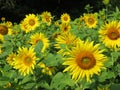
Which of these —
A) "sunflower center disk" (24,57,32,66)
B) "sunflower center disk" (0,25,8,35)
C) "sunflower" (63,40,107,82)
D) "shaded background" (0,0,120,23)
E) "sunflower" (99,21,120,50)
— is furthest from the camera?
"shaded background" (0,0,120,23)

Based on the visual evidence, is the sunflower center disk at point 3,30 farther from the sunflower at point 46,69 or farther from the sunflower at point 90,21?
the sunflower at point 46,69

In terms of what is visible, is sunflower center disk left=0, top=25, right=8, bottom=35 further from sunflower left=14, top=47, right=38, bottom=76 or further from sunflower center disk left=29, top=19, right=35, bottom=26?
sunflower left=14, top=47, right=38, bottom=76

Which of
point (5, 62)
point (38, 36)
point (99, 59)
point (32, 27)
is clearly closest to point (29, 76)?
point (99, 59)

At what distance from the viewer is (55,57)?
156 inches

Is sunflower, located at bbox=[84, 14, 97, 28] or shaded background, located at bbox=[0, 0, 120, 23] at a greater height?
shaded background, located at bbox=[0, 0, 120, 23]

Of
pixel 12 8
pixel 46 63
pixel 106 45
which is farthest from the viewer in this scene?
pixel 12 8

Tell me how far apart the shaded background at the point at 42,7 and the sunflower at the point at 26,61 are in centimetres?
1166

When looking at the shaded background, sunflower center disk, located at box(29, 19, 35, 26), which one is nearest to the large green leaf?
sunflower center disk, located at box(29, 19, 35, 26)

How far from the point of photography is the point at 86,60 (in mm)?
3602

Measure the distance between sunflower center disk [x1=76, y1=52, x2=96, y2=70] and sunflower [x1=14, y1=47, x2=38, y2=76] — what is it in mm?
466

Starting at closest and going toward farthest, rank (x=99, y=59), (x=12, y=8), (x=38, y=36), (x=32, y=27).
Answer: (x=99, y=59), (x=38, y=36), (x=32, y=27), (x=12, y=8)

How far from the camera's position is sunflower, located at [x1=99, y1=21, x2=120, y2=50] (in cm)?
437

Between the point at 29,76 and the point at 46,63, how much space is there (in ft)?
0.63

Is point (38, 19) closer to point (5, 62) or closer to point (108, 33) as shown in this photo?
point (5, 62)
